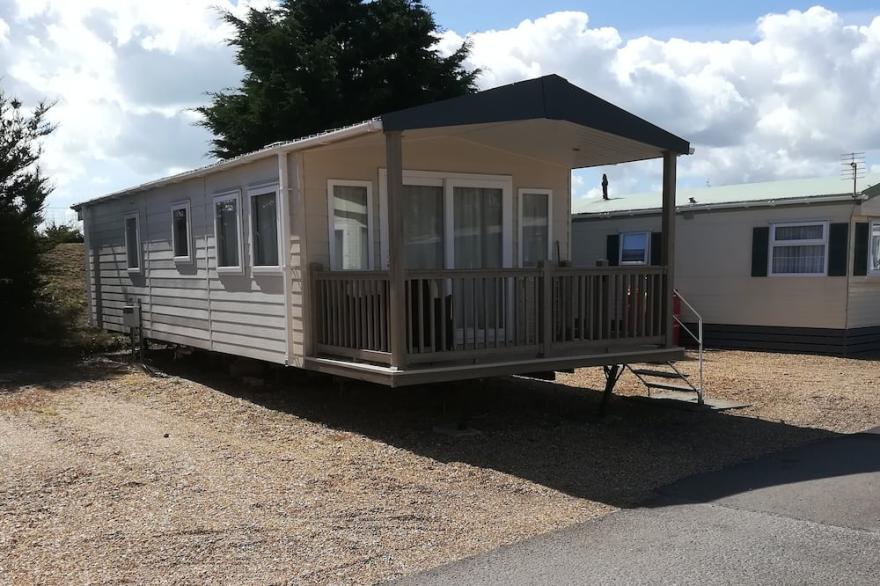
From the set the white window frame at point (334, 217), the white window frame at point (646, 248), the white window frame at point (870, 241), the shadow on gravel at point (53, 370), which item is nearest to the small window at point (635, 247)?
the white window frame at point (646, 248)

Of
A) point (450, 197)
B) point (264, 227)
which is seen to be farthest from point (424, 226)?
point (264, 227)

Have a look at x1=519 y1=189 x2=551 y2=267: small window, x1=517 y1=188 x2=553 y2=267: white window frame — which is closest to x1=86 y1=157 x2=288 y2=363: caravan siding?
x1=517 y1=188 x2=553 y2=267: white window frame

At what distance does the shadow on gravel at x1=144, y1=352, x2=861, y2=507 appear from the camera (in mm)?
5945

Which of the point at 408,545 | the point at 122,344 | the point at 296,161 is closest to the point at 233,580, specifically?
the point at 408,545

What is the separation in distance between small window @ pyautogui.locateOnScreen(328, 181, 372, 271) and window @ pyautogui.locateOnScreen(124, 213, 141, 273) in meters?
5.01

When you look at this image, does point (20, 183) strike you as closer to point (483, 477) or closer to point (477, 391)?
point (477, 391)

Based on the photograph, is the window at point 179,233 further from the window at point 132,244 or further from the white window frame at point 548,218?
the white window frame at point 548,218

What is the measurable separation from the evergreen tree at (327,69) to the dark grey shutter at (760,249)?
8205mm

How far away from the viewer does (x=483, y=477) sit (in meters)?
5.70

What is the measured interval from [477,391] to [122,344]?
7675 mm

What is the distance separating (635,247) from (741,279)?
7.02 ft

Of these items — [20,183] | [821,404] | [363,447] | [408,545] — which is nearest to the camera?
[408,545]

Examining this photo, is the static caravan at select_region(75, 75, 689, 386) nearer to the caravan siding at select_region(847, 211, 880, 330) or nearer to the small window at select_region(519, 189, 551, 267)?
the small window at select_region(519, 189, 551, 267)

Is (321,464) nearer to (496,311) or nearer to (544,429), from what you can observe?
(496,311)
